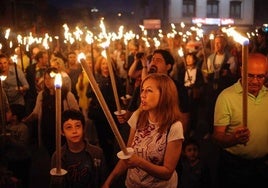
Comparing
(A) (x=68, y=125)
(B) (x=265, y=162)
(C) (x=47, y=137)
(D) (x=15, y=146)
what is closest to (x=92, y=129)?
(C) (x=47, y=137)

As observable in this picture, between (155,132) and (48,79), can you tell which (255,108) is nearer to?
(155,132)

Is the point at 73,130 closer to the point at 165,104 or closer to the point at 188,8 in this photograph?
the point at 165,104

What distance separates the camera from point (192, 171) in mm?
5789

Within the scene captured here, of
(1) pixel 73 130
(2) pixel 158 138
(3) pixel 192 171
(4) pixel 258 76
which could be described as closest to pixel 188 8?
(3) pixel 192 171

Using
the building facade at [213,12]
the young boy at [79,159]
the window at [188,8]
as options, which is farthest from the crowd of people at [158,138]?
the window at [188,8]

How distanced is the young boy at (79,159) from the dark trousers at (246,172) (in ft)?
4.11

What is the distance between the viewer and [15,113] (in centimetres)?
576

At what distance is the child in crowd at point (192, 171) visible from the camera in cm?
572

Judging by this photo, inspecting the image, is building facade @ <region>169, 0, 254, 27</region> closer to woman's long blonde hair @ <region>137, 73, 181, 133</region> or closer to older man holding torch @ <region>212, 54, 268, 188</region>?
older man holding torch @ <region>212, 54, 268, 188</region>

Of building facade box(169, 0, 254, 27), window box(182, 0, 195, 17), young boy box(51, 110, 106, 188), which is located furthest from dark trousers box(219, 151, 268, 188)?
window box(182, 0, 195, 17)

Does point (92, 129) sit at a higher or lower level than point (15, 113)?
lower

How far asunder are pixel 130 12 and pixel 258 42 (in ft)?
186

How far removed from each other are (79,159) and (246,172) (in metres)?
1.61

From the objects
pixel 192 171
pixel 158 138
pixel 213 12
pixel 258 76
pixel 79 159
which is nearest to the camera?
pixel 158 138
